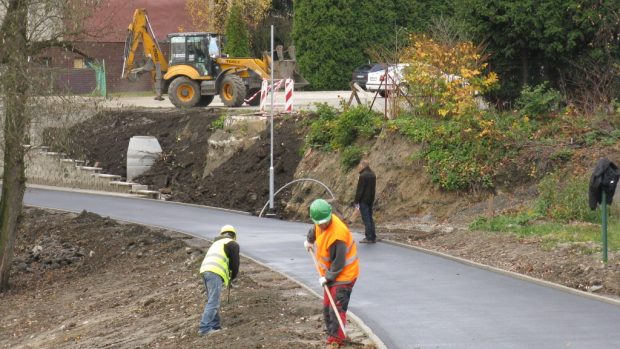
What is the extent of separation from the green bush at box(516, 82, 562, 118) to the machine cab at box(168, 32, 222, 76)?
694 inches

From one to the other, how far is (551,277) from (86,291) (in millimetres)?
10141

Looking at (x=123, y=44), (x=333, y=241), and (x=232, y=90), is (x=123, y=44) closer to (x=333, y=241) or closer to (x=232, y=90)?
(x=232, y=90)

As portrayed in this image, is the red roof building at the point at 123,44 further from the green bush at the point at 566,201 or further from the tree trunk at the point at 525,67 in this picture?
the green bush at the point at 566,201

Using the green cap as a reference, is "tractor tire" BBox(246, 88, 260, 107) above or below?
above

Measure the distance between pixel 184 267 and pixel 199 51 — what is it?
22240mm

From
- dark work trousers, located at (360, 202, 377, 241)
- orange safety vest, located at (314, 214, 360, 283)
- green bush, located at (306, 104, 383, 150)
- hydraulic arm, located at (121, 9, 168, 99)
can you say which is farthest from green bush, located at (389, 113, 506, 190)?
hydraulic arm, located at (121, 9, 168, 99)

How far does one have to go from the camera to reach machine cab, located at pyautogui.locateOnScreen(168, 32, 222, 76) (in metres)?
44.0

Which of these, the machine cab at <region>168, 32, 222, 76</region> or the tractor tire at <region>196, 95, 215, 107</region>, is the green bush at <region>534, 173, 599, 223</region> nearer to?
the machine cab at <region>168, 32, 222, 76</region>

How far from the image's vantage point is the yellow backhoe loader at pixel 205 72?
43.7 m

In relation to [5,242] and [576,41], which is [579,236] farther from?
[5,242]

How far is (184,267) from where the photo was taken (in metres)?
22.9

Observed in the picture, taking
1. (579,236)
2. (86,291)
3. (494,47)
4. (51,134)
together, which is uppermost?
(494,47)

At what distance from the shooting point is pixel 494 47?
3112 cm

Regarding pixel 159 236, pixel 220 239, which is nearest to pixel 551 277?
pixel 220 239
